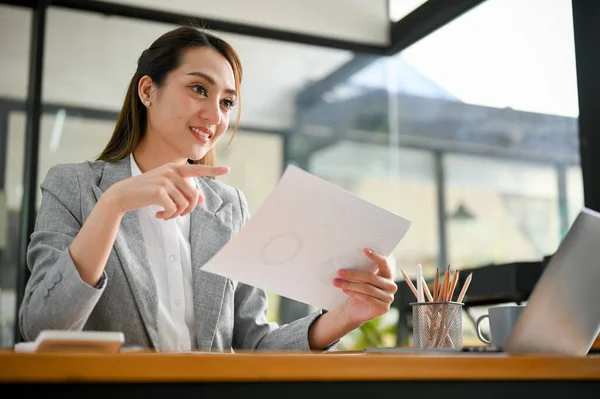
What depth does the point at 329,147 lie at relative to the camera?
464 cm

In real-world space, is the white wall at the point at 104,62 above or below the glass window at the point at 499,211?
above

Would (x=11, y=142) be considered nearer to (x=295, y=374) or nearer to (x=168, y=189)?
(x=168, y=189)

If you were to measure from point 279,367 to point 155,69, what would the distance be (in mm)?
1307

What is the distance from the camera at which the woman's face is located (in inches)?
69.2

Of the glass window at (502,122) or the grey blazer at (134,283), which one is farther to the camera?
the glass window at (502,122)

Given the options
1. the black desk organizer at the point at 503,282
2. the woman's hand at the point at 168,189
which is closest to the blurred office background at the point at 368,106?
the black desk organizer at the point at 503,282

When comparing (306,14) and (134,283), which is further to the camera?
(306,14)

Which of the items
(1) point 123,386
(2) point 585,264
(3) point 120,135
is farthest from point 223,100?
(1) point 123,386

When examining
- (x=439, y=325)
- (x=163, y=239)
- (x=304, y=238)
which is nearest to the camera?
(x=304, y=238)

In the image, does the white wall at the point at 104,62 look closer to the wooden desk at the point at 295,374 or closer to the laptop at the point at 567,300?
the laptop at the point at 567,300

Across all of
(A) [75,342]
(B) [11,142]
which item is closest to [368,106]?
(B) [11,142]

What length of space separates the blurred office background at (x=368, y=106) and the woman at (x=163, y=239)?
6.64 feet

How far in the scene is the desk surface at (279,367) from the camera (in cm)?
65

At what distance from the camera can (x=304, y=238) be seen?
3.89 feet
